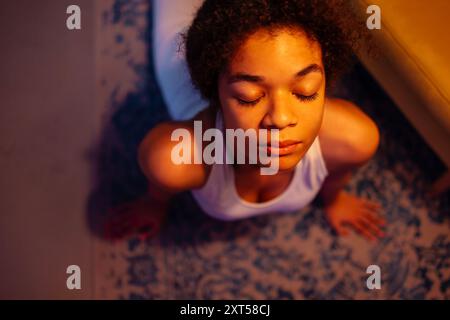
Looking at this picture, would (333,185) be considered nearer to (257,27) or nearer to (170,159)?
(170,159)

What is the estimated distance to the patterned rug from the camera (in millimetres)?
1222

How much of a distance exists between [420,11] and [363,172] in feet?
1.54

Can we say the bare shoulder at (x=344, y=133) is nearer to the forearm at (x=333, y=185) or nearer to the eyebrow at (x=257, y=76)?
the forearm at (x=333, y=185)

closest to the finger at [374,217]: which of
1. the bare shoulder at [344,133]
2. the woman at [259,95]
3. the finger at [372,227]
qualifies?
the finger at [372,227]

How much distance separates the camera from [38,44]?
4.38 feet

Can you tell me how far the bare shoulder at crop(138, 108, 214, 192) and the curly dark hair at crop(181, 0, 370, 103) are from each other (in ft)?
0.48

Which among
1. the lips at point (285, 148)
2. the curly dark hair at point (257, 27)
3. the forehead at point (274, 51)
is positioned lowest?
the lips at point (285, 148)

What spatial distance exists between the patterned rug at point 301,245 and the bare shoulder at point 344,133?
13.1 inches

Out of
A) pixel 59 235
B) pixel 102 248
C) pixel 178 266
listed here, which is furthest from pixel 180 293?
pixel 59 235

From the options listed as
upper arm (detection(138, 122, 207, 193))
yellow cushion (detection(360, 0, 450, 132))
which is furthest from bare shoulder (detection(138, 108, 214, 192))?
yellow cushion (detection(360, 0, 450, 132))

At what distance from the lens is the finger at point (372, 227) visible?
123 centimetres

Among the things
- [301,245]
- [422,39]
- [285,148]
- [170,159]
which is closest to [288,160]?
[285,148]

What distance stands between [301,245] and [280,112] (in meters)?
0.66
